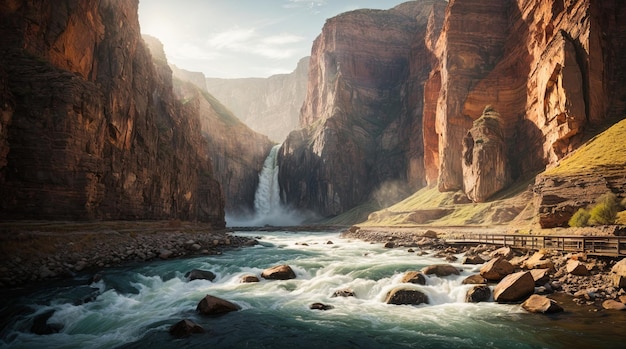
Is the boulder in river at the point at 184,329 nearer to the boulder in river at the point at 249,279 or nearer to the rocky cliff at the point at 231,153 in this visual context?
the boulder in river at the point at 249,279

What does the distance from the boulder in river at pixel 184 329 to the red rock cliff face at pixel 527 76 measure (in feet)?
210

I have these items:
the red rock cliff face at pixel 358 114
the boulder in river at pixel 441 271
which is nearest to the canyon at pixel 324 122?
the red rock cliff face at pixel 358 114

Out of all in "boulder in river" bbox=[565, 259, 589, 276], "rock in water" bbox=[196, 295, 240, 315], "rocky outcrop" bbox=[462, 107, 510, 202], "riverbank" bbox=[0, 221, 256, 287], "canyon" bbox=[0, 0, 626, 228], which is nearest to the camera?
"rock in water" bbox=[196, 295, 240, 315]

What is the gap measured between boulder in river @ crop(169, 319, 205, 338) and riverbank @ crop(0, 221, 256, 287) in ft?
46.4

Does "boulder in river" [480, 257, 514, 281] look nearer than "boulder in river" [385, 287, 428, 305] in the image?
No

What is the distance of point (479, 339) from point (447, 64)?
300ft

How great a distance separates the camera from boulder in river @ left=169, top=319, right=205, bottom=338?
500 inches

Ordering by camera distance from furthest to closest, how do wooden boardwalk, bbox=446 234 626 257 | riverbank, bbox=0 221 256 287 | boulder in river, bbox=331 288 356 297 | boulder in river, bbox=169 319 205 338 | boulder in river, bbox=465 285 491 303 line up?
riverbank, bbox=0 221 256 287 → wooden boardwalk, bbox=446 234 626 257 → boulder in river, bbox=331 288 356 297 → boulder in river, bbox=465 285 491 303 → boulder in river, bbox=169 319 205 338

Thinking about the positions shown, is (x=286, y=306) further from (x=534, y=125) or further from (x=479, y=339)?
(x=534, y=125)

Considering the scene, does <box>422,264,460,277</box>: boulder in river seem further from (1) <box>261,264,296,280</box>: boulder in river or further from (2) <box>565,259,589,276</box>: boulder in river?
(1) <box>261,264,296,280</box>: boulder in river

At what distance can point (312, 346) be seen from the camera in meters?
11.9

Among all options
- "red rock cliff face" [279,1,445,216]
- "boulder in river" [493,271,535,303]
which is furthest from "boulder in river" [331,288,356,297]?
"red rock cliff face" [279,1,445,216]

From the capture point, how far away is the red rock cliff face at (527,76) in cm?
5566

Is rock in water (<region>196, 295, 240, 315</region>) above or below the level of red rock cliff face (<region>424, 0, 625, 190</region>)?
below
